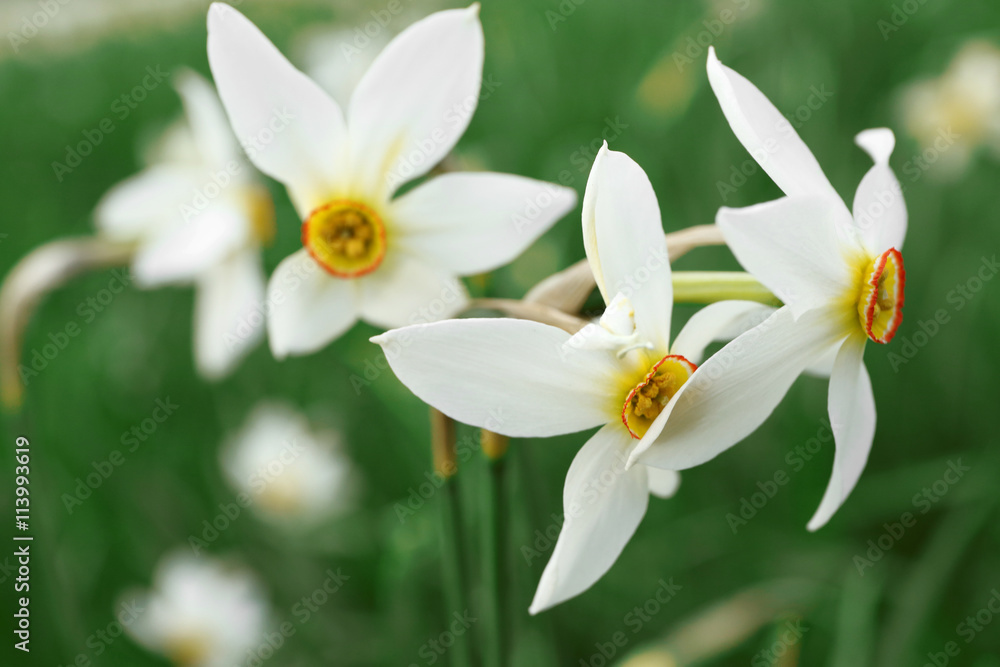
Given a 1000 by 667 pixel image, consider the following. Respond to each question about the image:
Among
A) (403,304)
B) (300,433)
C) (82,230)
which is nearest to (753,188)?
(300,433)

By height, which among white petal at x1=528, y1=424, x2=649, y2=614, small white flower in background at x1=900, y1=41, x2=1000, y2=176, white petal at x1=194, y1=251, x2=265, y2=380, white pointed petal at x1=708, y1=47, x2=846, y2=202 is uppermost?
small white flower in background at x1=900, y1=41, x2=1000, y2=176

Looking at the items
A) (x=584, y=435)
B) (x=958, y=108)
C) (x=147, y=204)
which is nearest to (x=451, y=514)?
(x=147, y=204)

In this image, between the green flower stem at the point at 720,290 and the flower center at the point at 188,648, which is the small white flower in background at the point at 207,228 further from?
the flower center at the point at 188,648

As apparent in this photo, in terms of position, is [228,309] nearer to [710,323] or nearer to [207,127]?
[207,127]

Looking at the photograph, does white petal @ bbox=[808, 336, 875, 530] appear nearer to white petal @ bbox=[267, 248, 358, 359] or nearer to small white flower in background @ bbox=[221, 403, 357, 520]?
white petal @ bbox=[267, 248, 358, 359]

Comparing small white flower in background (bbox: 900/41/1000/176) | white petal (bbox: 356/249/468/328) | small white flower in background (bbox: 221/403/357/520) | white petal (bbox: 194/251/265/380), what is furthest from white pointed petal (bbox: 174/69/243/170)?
small white flower in background (bbox: 900/41/1000/176)
